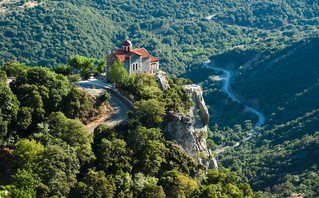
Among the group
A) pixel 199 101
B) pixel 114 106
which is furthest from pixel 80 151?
pixel 199 101

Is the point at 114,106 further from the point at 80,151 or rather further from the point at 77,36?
the point at 77,36

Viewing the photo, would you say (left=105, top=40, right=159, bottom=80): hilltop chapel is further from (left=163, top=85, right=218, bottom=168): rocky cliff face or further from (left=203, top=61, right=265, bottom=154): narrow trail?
(left=203, top=61, right=265, bottom=154): narrow trail

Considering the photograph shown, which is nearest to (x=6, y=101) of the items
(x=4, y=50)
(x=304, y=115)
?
(x=4, y=50)

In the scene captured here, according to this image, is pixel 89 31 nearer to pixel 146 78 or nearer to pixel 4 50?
pixel 4 50

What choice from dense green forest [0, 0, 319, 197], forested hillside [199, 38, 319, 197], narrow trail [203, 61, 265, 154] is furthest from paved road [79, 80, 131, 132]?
narrow trail [203, 61, 265, 154]

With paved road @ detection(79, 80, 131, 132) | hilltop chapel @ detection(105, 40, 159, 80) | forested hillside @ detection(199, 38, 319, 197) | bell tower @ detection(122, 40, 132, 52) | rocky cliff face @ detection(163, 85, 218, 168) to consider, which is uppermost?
bell tower @ detection(122, 40, 132, 52)
